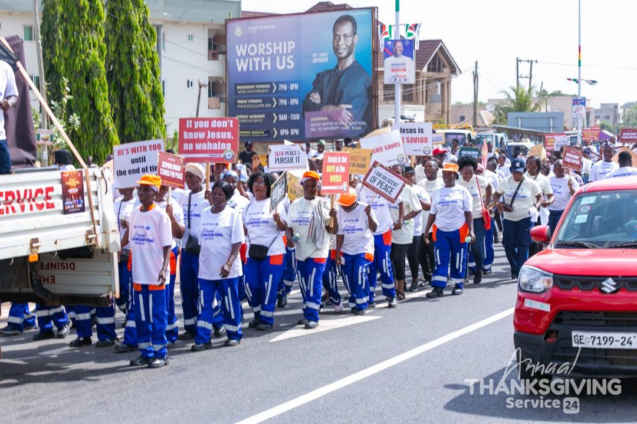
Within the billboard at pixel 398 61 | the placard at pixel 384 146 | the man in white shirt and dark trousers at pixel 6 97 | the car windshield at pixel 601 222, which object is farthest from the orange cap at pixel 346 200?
the billboard at pixel 398 61

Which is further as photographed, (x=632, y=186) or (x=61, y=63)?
(x=61, y=63)

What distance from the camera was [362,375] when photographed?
8.59 meters

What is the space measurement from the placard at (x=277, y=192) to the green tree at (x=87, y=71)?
2304 centimetres

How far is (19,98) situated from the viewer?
9.61m

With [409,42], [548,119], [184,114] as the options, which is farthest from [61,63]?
[548,119]

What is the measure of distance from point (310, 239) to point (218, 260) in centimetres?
165

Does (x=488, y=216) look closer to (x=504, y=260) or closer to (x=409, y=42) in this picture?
(x=504, y=260)

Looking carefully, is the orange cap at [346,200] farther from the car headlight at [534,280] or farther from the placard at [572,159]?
the placard at [572,159]

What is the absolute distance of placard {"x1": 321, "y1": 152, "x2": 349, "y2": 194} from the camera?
12133 mm

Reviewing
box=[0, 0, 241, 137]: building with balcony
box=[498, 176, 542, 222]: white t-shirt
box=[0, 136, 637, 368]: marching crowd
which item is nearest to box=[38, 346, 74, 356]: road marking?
box=[0, 136, 637, 368]: marching crowd

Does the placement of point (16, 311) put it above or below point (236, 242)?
below

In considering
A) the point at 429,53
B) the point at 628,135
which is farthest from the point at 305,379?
the point at 429,53

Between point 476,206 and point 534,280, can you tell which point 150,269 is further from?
point 476,206

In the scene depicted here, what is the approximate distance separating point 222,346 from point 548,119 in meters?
53.7
